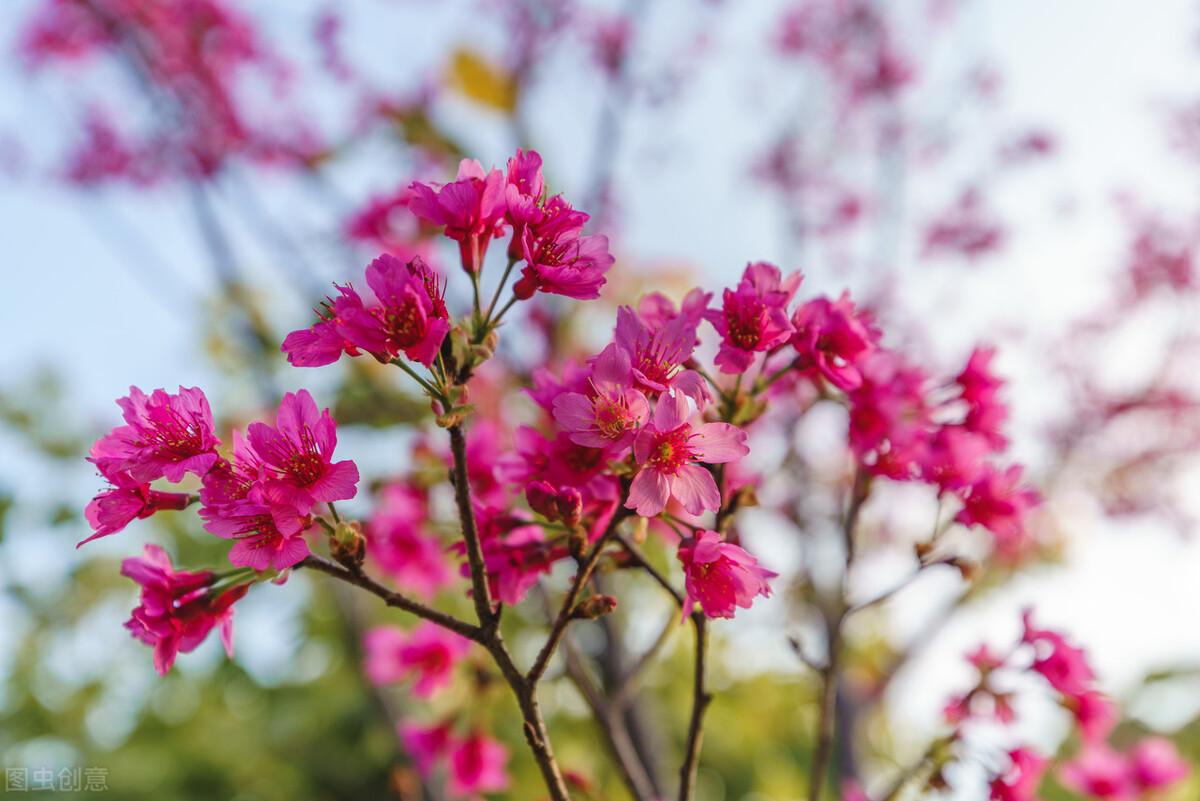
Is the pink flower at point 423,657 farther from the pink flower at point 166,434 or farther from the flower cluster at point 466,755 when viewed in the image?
the pink flower at point 166,434

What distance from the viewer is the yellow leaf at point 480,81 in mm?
3404

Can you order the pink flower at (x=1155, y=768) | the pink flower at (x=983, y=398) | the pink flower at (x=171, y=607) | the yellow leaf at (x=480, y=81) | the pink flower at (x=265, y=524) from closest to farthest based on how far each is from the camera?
the pink flower at (x=265, y=524)
the pink flower at (x=171, y=607)
the pink flower at (x=983, y=398)
the pink flower at (x=1155, y=768)
the yellow leaf at (x=480, y=81)

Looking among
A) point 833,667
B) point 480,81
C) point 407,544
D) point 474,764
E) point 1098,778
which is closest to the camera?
point 833,667

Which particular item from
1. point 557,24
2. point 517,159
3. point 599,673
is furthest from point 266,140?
point 517,159

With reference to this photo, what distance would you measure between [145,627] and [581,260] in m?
0.64

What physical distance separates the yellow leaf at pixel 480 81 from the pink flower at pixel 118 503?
273 centimetres

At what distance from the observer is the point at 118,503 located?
930 millimetres

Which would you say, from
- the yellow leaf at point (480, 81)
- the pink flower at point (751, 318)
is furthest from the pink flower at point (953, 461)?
the yellow leaf at point (480, 81)

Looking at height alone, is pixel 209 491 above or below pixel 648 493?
above

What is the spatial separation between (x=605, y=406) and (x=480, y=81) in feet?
9.59

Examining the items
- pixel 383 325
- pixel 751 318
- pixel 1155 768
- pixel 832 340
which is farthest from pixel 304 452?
pixel 1155 768

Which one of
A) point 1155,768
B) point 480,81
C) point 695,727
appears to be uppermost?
point 480,81

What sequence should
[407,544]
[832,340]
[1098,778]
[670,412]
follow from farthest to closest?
[1098,778]
[407,544]
[832,340]
[670,412]

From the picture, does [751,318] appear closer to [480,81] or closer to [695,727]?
[695,727]
